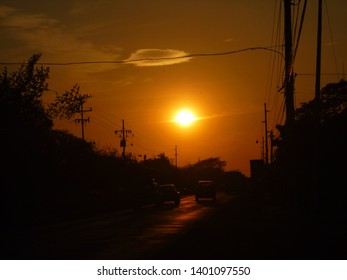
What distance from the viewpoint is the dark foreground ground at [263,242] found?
16.5 m

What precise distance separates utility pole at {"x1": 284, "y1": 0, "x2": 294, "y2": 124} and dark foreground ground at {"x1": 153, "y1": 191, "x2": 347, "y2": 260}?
915cm

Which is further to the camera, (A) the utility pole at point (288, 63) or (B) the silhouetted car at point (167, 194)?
(B) the silhouetted car at point (167, 194)

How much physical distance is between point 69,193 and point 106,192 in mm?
14390

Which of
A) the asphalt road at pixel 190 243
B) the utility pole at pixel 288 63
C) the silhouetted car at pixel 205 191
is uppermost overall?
the utility pole at pixel 288 63

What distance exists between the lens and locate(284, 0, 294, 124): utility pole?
3572cm

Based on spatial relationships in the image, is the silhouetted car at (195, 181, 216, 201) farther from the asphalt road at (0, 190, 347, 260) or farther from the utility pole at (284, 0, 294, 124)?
the asphalt road at (0, 190, 347, 260)

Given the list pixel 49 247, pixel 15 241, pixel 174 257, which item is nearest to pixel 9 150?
pixel 15 241

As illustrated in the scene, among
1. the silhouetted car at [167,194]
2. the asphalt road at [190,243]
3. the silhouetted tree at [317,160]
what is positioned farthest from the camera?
the silhouetted car at [167,194]

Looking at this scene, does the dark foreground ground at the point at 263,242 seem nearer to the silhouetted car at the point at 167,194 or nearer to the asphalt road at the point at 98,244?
the asphalt road at the point at 98,244

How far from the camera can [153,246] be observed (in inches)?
755

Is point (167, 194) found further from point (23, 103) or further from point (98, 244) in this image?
point (98, 244)

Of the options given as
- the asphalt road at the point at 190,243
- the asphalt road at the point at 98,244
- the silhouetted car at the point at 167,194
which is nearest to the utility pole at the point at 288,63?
Result: the asphalt road at the point at 190,243

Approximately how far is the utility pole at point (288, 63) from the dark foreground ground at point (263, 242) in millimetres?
9147

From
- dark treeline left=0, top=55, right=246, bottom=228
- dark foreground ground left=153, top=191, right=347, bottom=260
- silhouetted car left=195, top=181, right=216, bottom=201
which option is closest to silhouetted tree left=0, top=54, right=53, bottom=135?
dark treeline left=0, top=55, right=246, bottom=228
